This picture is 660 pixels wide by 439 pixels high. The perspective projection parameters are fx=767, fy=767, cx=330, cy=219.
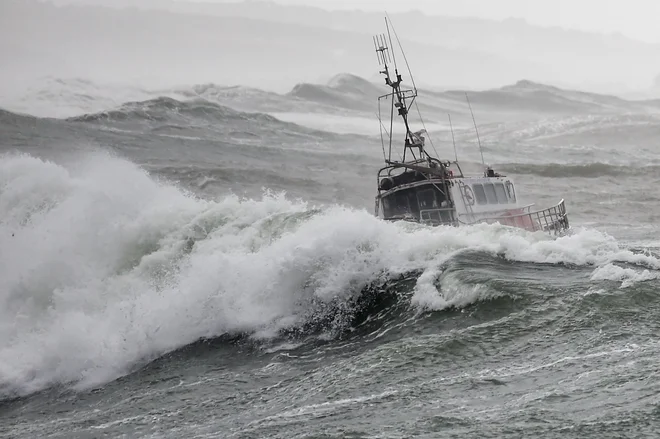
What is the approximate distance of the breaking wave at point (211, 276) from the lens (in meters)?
8.77

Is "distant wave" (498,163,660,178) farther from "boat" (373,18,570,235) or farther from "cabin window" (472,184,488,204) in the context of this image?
"cabin window" (472,184,488,204)

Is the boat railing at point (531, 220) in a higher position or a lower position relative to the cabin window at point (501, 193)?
lower

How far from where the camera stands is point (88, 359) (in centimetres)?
882

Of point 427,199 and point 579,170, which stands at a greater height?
point 427,199

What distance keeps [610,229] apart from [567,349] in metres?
16.6

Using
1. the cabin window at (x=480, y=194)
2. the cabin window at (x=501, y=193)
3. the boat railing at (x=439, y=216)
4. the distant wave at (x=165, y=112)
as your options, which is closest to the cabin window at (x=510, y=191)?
the cabin window at (x=501, y=193)

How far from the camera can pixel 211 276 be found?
963 centimetres

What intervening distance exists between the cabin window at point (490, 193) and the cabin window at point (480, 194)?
109 mm

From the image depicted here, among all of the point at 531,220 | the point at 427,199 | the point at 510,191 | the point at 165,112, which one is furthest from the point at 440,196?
the point at 165,112

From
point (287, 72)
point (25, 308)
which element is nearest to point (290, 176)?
point (25, 308)

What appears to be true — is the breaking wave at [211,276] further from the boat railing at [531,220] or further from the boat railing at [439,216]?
the boat railing at [531,220]

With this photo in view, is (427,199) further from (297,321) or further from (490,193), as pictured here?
(297,321)

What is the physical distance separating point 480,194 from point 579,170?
21327 mm

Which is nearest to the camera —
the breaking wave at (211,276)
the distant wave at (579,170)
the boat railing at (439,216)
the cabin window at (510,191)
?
the breaking wave at (211,276)
